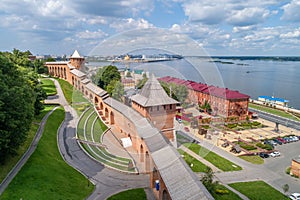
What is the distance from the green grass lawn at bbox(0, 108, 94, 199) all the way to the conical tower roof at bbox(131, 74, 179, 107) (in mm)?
8945

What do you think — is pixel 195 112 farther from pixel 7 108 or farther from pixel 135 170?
pixel 7 108

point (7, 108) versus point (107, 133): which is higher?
point (7, 108)

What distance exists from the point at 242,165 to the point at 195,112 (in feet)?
55.5

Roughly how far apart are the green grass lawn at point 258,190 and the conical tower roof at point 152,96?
469 inches

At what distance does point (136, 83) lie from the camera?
71.7 ft

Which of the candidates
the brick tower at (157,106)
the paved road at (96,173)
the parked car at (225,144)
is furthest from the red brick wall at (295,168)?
the brick tower at (157,106)

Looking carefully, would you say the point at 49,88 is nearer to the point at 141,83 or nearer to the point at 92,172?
the point at 92,172

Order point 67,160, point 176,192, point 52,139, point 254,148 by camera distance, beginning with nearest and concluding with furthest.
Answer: point 176,192, point 67,160, point 52,139, point 254,148

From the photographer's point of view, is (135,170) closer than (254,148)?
Yes

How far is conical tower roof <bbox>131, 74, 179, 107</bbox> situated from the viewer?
18.8m

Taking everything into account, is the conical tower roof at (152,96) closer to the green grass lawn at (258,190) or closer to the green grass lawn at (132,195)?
the green grass lawn at (132,195)

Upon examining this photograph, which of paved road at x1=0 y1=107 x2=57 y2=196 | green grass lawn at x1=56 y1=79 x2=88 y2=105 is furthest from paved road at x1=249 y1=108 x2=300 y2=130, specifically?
paved road at x1=0 y1=107 x2=57 y2=196

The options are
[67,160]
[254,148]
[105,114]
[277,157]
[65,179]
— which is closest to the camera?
[65,179]

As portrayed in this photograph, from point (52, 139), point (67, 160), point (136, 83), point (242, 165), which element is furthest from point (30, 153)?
point (242, 165)
